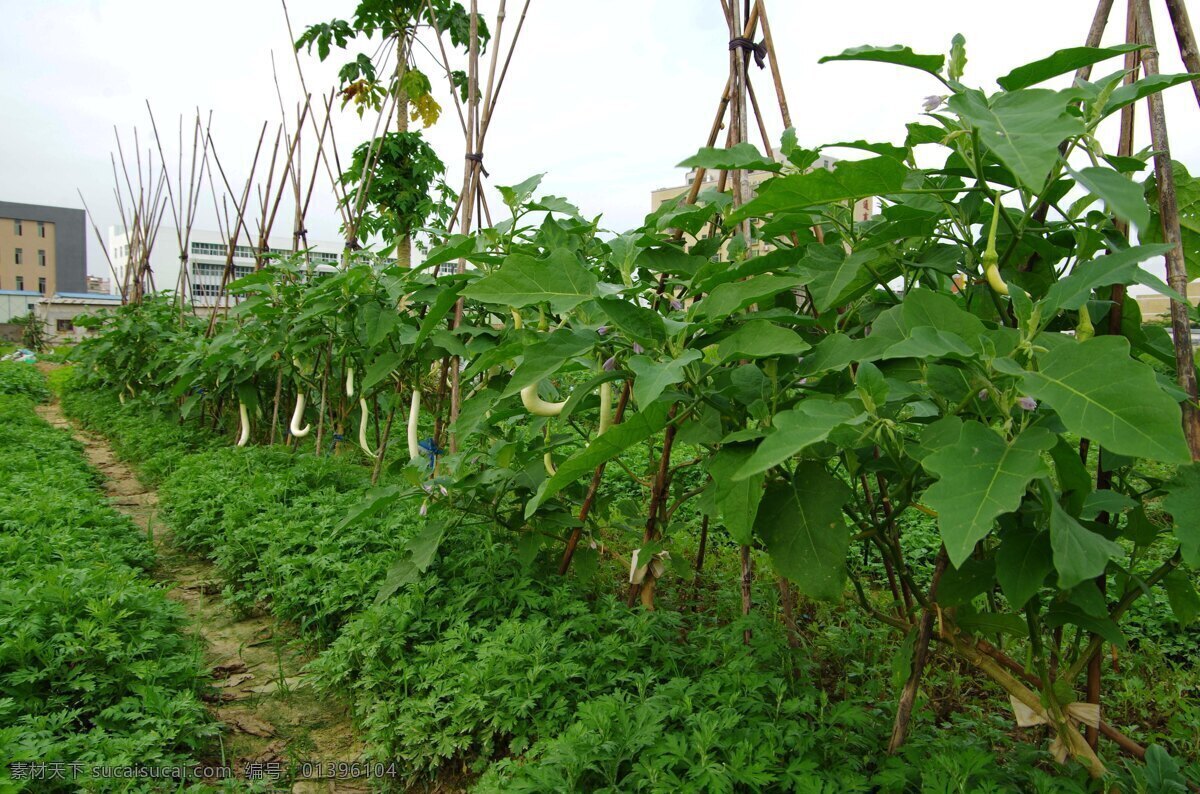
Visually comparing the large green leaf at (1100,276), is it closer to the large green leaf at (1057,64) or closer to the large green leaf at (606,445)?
the large green leaf at (1057,64)

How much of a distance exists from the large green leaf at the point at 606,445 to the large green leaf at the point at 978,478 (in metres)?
0.43

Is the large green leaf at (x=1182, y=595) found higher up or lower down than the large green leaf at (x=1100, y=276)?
lower down

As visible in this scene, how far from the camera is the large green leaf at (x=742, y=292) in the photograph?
113cm

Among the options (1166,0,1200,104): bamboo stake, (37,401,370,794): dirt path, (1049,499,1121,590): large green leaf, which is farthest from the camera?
(37,401,370,794): dirt path

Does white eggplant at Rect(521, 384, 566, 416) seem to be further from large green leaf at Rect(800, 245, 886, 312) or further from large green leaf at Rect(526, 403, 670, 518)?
large green leaf at Rect(800, 245, 886, 312)

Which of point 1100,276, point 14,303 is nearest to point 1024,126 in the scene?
point 1100,276

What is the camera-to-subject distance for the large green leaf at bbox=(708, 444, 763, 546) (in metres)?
1.14

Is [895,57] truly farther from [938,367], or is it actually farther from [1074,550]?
[1074,550]

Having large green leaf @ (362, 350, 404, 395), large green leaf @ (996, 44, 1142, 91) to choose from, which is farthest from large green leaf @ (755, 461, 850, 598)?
large green leaf @ (362, 350, 404, 395)

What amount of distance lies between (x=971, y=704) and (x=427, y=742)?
51.5 inches

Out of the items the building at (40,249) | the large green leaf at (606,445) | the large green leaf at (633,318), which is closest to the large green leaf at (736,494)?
the large green leaf at (606,445)

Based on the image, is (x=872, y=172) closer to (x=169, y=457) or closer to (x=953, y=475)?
(x=953, y=475)

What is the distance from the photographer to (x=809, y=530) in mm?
1177

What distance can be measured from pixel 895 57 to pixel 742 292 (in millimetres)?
370
